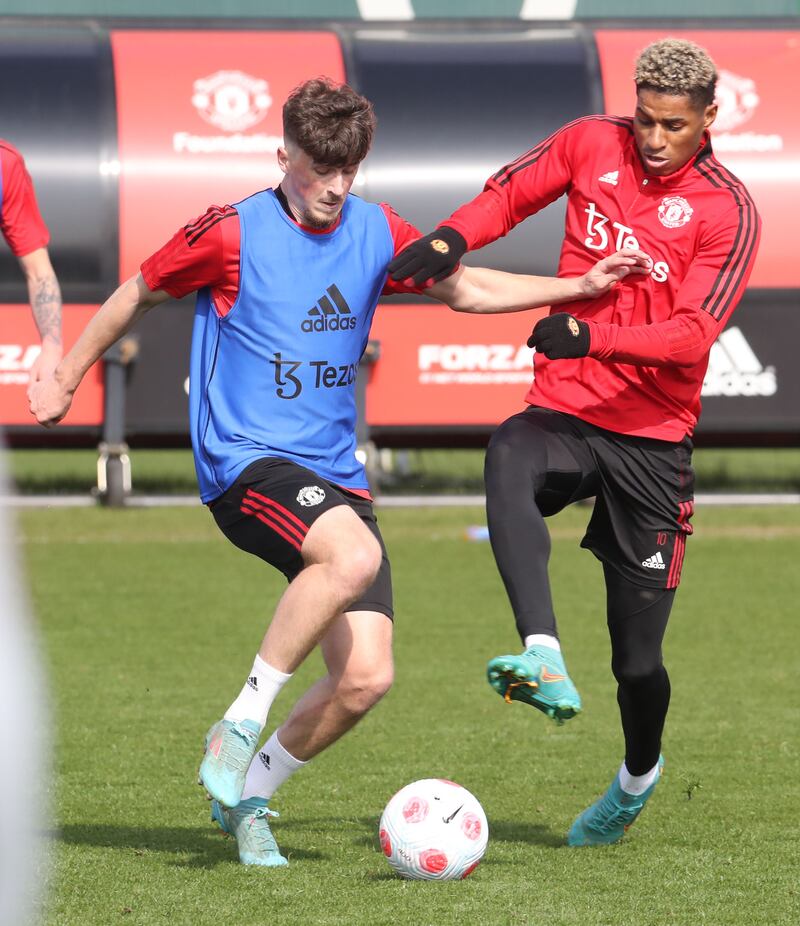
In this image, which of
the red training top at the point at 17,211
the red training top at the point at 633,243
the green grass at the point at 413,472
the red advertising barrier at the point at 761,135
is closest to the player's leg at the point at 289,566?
the red training top at the point at 633,243

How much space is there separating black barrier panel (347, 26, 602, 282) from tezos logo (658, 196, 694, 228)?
827cm

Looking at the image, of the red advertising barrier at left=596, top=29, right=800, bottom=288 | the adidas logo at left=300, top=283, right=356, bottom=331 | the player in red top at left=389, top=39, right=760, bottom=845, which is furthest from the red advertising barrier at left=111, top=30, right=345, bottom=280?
the adidas logo at left=300, top=283, right=356, bottom=331

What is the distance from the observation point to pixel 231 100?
1398 cm

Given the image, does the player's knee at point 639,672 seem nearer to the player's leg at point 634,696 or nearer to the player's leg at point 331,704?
the player's leg at point 634,696

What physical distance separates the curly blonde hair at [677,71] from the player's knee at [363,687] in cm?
190

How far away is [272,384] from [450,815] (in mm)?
1365

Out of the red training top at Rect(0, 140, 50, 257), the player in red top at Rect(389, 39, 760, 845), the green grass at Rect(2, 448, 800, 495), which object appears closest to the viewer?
the player in red top at Rect(389, 39, 760, 845)

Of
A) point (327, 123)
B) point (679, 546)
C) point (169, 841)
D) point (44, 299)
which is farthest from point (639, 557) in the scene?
point (44, 299)

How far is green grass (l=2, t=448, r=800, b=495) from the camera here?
54.1ft

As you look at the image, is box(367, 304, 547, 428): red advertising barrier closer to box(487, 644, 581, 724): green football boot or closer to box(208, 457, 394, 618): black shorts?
box(208, 457, 394, 618): black shorts

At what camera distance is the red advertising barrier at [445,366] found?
14227mm

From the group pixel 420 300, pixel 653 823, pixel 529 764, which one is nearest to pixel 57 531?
pixel 420 300

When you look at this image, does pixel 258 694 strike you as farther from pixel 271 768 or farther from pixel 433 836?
pixel 433 836

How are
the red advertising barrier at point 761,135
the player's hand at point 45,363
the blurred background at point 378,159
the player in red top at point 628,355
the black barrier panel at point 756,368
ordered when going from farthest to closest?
the black barrier panel at point 756,368, the red advertising barrier at point 761,135, the blurred background at point 378,159, the player's hand at point 45,363, the player in red top at point 628,355
